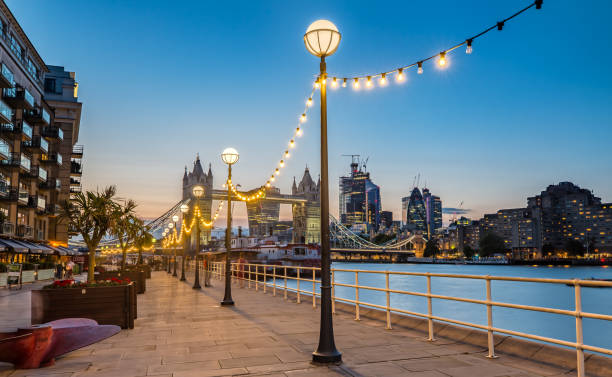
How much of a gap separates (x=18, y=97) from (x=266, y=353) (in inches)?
1792

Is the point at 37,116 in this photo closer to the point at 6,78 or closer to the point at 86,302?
the point at 6,78

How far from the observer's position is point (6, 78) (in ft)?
132

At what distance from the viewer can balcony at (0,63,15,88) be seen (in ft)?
129

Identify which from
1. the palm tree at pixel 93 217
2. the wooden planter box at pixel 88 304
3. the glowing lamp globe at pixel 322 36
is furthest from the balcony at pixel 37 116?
the glowing lamp globe at pixel 322 36

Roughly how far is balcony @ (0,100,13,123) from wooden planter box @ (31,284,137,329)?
37.1m

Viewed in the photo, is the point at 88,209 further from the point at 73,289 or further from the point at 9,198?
the point at 9,198

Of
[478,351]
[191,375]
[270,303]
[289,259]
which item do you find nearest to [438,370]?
[478,351]

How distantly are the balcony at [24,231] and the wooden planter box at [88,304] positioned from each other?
39.7 meters

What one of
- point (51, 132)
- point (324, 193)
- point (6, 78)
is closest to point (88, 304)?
point (324, 193)

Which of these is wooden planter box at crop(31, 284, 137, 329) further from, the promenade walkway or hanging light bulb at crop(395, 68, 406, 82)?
hanging light bulb at crop(395, 68, 406, 82)

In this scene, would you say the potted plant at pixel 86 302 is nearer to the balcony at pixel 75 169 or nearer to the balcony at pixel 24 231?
the balcony at pixel 24 231

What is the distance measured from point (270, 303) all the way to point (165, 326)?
529cm

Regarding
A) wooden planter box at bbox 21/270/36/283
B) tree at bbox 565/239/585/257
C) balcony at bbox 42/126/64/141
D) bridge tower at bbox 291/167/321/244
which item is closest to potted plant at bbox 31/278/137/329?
wooden planter box at bbox 21/270/36/283

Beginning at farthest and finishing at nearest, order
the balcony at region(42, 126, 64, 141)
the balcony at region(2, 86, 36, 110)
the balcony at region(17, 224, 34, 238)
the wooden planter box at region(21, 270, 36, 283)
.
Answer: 1. the balcony at region(42, 126, 64, 141)
2. the balcony at region(17, 224, 34, 238)
3. the balcony at region(2, 86, 36, 110)
4. the wooden planter box at region(21, 270, 36, 283)
